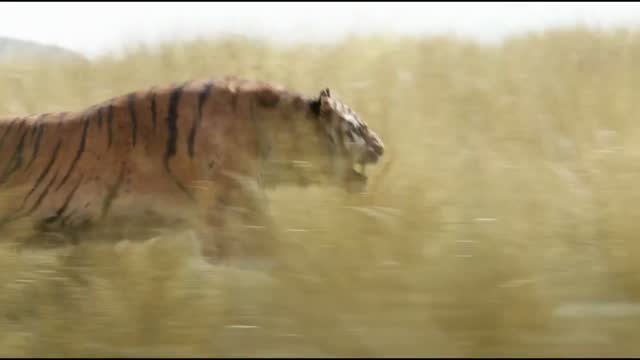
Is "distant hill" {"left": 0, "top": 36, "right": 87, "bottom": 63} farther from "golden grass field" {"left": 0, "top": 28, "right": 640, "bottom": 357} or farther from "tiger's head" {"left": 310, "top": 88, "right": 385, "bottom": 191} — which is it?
"tiger's head" {"left": 310, "top": 88, "right": 385, "bottom": 191}

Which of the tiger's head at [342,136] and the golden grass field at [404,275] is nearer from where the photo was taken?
the golden grass field at [404,275]

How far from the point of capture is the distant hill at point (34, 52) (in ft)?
21.6

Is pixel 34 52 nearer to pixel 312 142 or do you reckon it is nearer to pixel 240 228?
pixel 312 142

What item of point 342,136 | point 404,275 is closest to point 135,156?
point 342,136

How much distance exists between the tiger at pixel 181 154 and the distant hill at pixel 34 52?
382 cm

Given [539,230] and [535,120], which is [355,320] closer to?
[539,230]

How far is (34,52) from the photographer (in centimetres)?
722

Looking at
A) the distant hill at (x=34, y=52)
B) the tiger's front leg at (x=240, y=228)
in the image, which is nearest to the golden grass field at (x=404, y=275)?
the tiger's front leg at (x=240, y=228)

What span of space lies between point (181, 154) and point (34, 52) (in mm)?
4988

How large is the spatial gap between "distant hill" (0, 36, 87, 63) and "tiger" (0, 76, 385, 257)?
3818mm

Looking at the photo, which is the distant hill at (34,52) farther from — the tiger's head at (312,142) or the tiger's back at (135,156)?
the tiger's head at (312,142)

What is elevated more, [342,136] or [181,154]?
[342,136]

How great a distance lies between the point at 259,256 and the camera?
2.27 m

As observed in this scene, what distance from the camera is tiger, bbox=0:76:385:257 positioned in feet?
8.47
